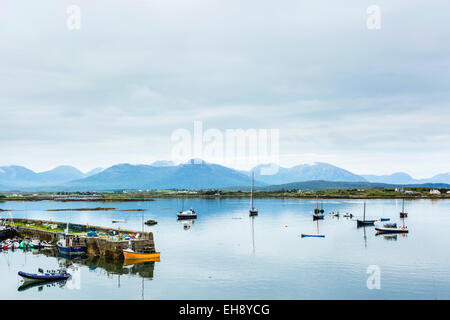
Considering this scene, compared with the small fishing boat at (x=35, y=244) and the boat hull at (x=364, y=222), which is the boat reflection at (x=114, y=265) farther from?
the boat hull at (x=364, y=222)

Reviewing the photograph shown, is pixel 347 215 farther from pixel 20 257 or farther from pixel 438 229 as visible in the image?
pixel 20 257

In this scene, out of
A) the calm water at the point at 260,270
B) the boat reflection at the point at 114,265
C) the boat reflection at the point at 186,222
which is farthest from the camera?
the boat reflection at the point at 186,222

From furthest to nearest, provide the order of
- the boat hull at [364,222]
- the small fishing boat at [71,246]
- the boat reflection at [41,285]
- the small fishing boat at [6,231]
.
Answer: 1. the boat hull at [364,222]
2. the small fishing boat at [6,231]
3. the small fishing boat at [71,246]
4. the boat reflection at [41,285]

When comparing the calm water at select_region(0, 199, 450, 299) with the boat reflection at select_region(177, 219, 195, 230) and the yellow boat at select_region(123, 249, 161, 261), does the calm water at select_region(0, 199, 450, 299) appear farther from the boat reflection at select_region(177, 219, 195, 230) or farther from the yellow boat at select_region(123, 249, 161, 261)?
the boat reflection at select_region(177, 219, 195, 230)

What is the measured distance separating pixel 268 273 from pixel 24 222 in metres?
73.2

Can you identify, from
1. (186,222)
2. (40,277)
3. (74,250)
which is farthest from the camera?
(186,222)

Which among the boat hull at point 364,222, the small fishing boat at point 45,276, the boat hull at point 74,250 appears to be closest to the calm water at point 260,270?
the small fishing boat at point 45,276

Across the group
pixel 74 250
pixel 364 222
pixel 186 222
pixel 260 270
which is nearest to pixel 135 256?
pixel 74 250

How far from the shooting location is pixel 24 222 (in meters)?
103

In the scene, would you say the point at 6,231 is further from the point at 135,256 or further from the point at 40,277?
the point at 40,277

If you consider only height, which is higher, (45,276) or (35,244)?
(45,276)
